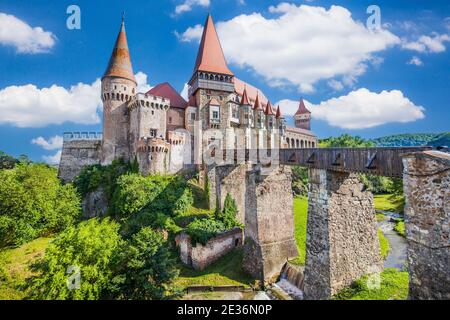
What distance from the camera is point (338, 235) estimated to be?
11.4m

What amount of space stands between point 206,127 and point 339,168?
25.2 metres

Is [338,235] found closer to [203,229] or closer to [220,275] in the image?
[220,275]

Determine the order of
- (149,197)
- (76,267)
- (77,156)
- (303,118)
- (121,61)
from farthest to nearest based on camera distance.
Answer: (303,118), (77,156), (121,61), (149,197), (76,267)

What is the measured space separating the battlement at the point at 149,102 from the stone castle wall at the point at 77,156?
7786mm

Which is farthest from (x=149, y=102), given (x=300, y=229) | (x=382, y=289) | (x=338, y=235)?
(x=382, y=289)

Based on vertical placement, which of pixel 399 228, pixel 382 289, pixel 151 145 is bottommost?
pixel 399 228

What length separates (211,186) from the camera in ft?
87.8

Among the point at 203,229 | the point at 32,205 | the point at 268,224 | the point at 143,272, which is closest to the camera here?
the point at 143,272

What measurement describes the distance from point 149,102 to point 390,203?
40.3m

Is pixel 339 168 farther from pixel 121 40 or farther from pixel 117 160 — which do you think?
pixel 121 40

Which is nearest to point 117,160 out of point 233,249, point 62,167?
point 62,167

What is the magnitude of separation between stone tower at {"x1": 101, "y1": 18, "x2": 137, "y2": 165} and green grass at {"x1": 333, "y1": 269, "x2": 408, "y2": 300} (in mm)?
29290

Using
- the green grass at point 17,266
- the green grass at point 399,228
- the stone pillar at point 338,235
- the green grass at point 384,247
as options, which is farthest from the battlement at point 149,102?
the green grass at point 399,228
